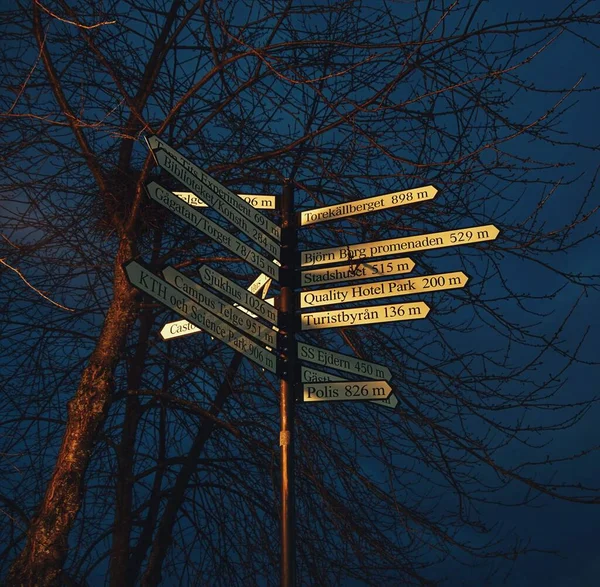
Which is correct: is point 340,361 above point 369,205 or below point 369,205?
below

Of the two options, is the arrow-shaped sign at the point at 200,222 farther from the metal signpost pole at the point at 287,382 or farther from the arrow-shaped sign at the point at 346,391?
the arrow-shaped sign at the point at 346,391

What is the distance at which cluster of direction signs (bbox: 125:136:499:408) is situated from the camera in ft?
12.0

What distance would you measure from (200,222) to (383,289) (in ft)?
3.82

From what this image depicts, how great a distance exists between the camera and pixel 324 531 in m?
6.66

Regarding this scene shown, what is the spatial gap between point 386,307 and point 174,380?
3.48 metres

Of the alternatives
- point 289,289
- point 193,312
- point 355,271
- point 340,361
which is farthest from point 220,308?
point 355,271

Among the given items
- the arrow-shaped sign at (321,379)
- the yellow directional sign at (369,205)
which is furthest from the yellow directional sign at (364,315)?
the yellow directional sign at (369,205)

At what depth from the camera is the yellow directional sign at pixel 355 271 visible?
4309mm

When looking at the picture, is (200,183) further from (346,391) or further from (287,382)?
(346,391)

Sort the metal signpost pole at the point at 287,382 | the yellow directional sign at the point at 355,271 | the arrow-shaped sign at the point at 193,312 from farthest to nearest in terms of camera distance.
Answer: the yellow directional sign at the point at 355,271, the metal signpost pole at the point at 287,382, the arrow-shaped sign at the point at 193,312

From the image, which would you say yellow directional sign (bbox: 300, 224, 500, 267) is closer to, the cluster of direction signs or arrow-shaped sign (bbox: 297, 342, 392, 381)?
the cluster of direction signs

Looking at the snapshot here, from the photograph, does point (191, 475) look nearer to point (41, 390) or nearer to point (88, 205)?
point (41, 390)

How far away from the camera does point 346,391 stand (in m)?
3.99

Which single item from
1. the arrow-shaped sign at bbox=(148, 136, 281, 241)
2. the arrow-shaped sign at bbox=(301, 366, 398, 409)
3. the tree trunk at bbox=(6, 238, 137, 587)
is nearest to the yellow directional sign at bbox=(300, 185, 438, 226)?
the arrow-shaped sign at bbox=(148, 136, 281, 241)
